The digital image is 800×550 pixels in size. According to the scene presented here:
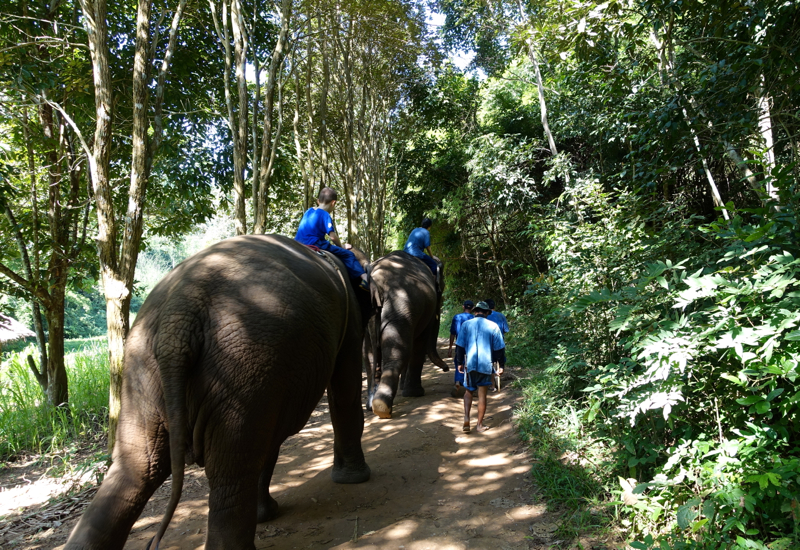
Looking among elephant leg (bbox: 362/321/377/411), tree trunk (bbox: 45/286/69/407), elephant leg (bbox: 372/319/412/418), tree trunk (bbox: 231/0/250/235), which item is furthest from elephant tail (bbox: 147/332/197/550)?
tree trunk (bbox: 45/286/69/407)

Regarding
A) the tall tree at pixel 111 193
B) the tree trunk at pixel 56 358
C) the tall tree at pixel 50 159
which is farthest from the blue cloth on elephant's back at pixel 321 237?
the tree trunk at pixel 56 358

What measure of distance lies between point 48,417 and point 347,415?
14.8 feet

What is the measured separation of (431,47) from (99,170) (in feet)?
33.6

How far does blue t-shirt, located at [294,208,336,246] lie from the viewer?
14.6ft

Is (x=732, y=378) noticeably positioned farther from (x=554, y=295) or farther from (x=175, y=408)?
(x=554, y=295)

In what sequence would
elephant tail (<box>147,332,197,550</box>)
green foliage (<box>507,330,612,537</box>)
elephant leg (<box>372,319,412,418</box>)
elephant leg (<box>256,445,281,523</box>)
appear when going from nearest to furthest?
elephant tail (<box>147,332,197,550</box>) < green foliage (<box>507,330,612,537</box>) < elephant leg (<box>256,445,281,523</box>) < elephant leg (<box>372,319,412,418</box>)

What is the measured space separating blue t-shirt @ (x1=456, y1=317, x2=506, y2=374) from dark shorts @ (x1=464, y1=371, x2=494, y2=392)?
0.07 m

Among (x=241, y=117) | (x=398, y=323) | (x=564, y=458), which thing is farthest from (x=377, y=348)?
(x=241, y=117)

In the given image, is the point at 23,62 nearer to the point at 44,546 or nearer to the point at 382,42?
the point at 44,546

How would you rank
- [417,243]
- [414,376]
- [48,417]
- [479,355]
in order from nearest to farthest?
[479,355]
[48,417]
[414,376]
[417,243]

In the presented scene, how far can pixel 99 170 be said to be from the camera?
4.47 meters

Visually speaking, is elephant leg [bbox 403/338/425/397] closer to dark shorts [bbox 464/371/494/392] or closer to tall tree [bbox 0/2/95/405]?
dark shorts [bbox 464/371/494/392]

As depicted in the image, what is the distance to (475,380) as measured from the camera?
18.3ft

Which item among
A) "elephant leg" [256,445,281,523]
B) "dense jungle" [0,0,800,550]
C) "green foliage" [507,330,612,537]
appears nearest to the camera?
"dense jungle" [0,0,800,550]
